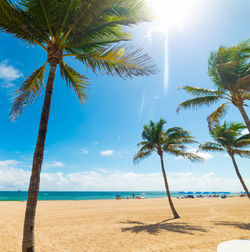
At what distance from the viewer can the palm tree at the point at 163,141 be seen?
545 inches

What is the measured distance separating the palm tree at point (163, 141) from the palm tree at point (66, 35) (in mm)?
10051

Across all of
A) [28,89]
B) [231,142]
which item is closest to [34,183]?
[28,89]

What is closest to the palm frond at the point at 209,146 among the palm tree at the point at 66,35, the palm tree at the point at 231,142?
the palm tree at the point at 231,142

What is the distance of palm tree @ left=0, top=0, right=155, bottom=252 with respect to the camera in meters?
3.83

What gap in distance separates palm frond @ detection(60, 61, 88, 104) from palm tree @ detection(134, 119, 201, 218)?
31.0 feet

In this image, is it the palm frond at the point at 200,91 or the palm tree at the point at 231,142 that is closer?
the palm frond at the point at 200,91

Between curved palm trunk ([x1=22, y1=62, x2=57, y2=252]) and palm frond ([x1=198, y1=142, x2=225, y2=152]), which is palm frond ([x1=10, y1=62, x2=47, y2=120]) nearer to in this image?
curved palm trunk ([x1=22, y1=62, x2=57, y2=252])

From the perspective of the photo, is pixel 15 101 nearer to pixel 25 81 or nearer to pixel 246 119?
pixel 25 81

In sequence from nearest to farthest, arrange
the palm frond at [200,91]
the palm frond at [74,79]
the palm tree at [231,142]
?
the palm frond at [74,79] < the palm frond at [200,91] < the palm tree at [231,142]

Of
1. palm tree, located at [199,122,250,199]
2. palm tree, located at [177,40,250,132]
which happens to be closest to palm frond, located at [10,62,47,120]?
palm tree, located at [177,40,250,132]

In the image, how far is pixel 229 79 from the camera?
24.4ft

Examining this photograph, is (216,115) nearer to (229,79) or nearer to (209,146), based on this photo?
(229,79)

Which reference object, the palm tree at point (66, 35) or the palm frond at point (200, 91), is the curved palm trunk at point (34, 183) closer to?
the palm tree at point (66, 35)

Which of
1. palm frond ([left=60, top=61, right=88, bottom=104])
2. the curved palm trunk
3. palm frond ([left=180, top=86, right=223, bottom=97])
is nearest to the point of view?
the curved palm trunk
